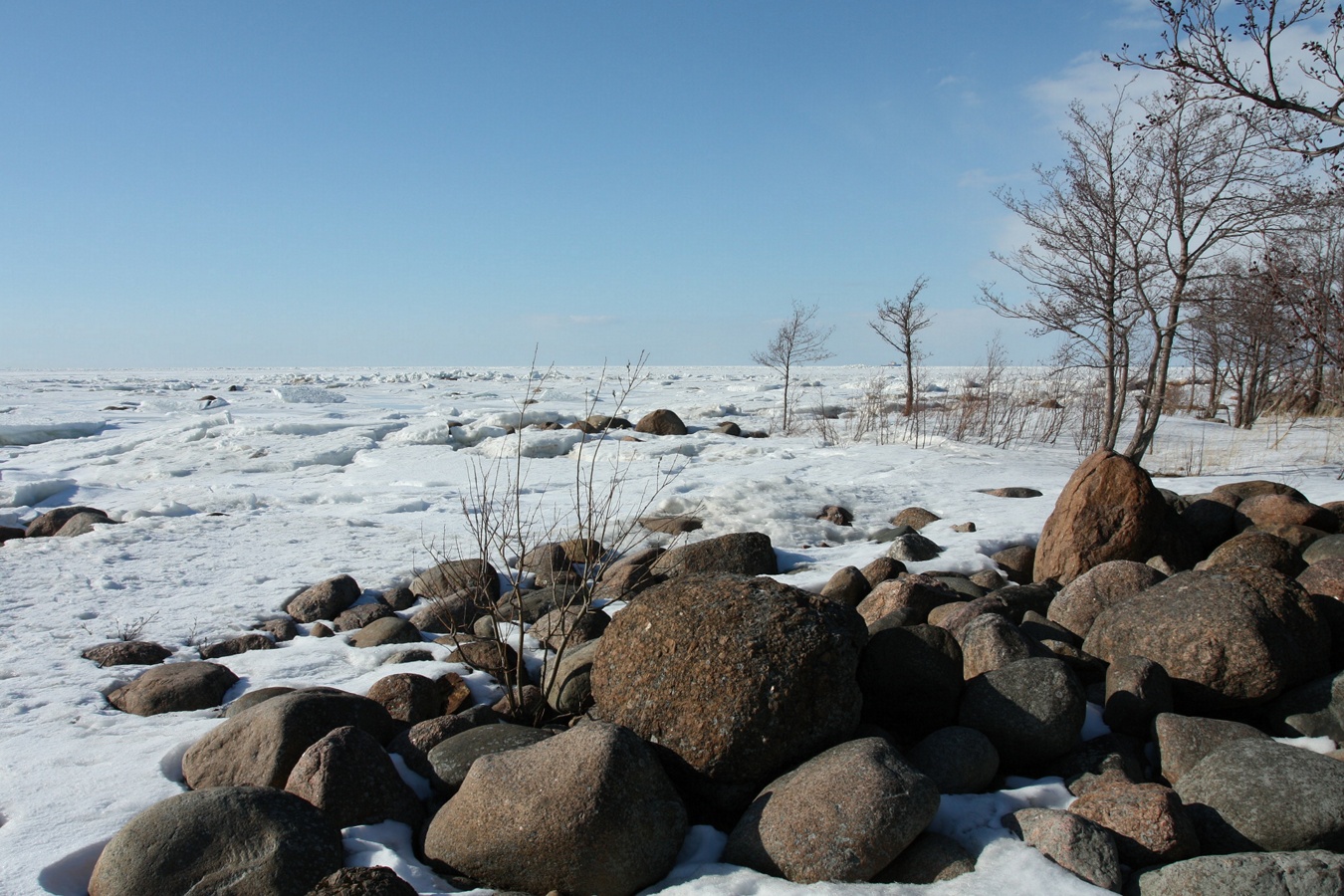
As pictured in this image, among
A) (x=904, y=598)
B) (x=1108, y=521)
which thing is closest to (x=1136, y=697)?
(x=904, y=598)

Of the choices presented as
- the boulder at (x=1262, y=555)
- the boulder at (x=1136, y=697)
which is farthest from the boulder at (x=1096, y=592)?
the boulder at (x=1136, y=697)

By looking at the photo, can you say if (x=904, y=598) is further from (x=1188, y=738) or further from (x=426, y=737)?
(x=426, y=737)

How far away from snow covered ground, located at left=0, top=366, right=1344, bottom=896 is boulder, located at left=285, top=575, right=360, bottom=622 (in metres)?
0.25

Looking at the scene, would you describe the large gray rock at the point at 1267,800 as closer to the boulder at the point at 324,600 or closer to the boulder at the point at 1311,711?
the boulder at the point at 1311,711

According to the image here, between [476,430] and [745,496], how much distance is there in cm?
796

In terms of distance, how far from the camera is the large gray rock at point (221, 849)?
123 inches

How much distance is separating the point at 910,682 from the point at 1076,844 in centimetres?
134

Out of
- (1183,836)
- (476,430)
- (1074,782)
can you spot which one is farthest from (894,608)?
(476,430)

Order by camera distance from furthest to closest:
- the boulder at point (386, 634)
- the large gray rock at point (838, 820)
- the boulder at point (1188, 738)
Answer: the boulder at point (386, 634), the boulder at point (1188, 738), the large gray rock at point (838, 820)

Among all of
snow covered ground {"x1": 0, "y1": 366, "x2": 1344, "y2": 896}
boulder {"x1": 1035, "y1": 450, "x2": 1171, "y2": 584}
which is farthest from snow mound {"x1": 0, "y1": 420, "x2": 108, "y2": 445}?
boulder {"x1": 1035, "y1": 450, "x2": 1171, "y2": 584}

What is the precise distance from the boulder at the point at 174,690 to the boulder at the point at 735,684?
2634mm

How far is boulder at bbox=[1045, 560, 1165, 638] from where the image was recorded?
559cm

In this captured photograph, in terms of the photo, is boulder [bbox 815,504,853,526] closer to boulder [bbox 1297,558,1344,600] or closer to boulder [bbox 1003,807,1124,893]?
boulder [bbox 1297,558,1344,600]

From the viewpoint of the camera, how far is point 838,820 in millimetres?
3309
